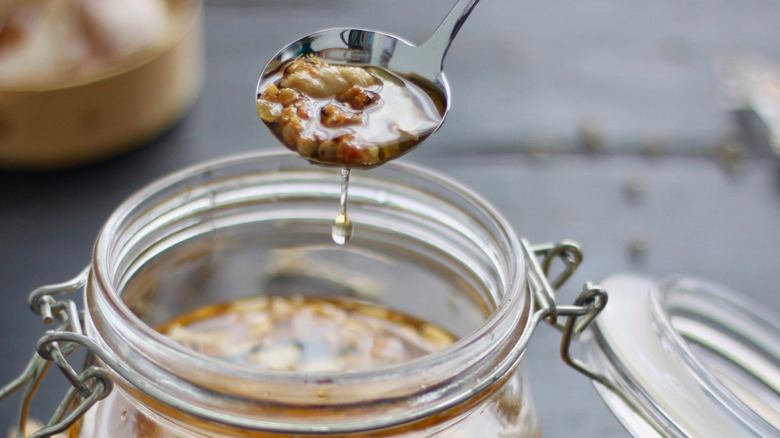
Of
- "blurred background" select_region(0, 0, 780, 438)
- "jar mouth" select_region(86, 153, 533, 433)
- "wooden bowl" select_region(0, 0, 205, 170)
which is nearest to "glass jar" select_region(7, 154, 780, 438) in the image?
"jar mouth" select_region(86, 153, 533, 433)

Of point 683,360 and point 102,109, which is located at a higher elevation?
point 683,360

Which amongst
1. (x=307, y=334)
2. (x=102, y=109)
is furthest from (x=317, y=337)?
(x=102, y=109)

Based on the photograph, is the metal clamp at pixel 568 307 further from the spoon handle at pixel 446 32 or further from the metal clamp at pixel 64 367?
the metal clamp at pixel 64 367

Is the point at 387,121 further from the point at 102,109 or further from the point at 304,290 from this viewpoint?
the point at 102,109

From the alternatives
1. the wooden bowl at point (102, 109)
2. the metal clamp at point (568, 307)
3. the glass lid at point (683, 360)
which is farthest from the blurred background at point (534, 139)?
the metal clamp at point (568, 307)

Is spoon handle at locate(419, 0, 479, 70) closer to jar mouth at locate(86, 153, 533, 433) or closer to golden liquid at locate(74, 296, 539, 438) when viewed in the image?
jar mouth at locate(86, 153, 533, 433)
